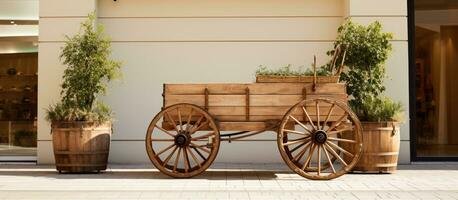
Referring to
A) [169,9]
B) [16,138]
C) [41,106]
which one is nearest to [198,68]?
[169,9]

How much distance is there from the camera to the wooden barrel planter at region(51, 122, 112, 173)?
8992 millimetres

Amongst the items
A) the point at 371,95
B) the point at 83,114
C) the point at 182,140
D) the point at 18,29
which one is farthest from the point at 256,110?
the point at 18,29

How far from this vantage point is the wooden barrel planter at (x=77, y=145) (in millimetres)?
8992

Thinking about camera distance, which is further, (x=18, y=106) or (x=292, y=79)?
(x=18, y=106)

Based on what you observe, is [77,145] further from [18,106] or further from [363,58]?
[363,58]

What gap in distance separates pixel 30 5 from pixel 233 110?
200 inches

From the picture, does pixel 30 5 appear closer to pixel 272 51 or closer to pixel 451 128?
pixel 272 51

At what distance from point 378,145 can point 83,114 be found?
13.6ft

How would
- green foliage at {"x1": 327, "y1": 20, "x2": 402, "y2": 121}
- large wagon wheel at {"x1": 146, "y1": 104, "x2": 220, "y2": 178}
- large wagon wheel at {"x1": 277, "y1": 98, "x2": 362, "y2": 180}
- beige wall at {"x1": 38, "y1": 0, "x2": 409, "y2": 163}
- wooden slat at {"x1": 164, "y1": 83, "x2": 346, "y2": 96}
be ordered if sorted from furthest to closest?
1. beige wall at {"x1": 38, "y1": 0, "x2": 409, "y2": 163}
2. green foliage at {"x1": 327, "y1": 20, "x2": 402, "y2": 121}
3. wooden slat at {"x1": 164, "y1": 83, "x2": 346, "y2": 96}
4. large wagon wheel at {"x1": 146, "y1": 104, "x2": 220, "y2": 178}
5. large wagon wheel at {"x1": 277, "y1": 98, "x2": 362, "y2": 180}

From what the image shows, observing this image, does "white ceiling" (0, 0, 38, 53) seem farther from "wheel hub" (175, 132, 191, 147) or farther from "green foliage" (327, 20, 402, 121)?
"green foliage" (327, 20, 402, 121)

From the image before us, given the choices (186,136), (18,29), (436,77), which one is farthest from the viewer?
(18,29)

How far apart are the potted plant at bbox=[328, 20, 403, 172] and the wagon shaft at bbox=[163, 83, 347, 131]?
832 millimetres

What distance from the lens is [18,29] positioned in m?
11.8

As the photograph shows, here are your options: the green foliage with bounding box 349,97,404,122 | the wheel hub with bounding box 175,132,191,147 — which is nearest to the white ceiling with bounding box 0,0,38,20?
the wheel hub with bounding box 175,132,191,147
